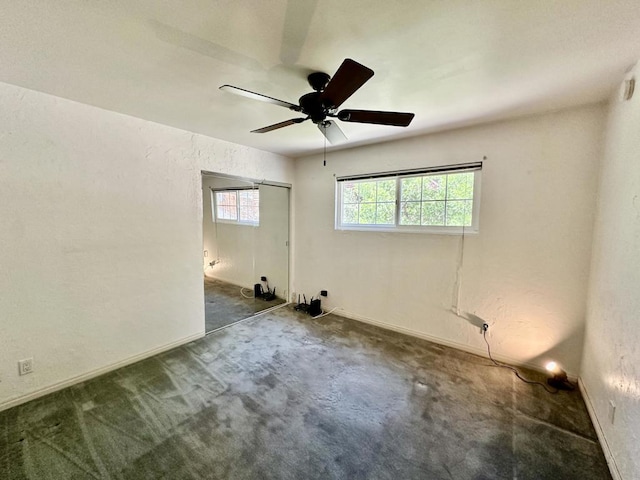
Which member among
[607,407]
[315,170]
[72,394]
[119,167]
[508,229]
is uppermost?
[315,170]

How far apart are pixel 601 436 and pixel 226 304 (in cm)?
382

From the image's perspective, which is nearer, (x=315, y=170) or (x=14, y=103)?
(x=14, y=103)

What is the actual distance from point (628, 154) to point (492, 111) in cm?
94

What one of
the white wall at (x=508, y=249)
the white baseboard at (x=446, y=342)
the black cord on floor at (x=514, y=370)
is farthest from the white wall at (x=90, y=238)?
the black cord on floor at (x=514, y=370)

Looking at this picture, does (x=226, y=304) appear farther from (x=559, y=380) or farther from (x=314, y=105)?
(x=559, y=380)

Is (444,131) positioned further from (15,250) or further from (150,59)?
(15,250)

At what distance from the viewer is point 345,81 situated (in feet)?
4.14

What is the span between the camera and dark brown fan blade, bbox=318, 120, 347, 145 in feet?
5.88

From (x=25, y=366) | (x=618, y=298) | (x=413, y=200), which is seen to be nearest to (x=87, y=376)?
(x=25, y=366)

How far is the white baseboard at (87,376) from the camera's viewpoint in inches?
74.8

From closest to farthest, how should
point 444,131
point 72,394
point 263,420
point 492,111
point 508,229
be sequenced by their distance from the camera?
1. point 263,420
2. point 72,394
3. point 492,111
4. point 508,229
5. point 444,131

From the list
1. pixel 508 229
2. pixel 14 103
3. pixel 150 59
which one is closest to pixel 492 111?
pixel 508 229

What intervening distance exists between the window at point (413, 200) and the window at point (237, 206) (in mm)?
1235

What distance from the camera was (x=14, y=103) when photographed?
1835 millimetres
